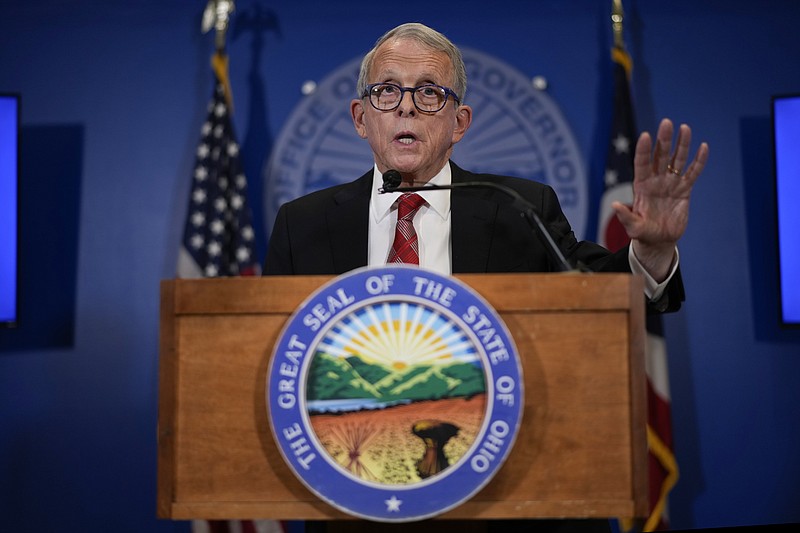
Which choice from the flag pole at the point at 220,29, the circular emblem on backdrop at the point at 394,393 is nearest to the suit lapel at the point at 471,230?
the circular emblem on backdrop at the point at 394,393

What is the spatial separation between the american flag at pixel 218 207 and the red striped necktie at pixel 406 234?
192cm

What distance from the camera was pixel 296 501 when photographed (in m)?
1.12

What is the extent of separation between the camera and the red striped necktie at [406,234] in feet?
5.28

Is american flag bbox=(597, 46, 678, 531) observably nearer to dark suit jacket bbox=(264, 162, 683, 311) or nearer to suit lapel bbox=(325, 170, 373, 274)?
dark suit jacket bbox=(264, 162, 683, 311)

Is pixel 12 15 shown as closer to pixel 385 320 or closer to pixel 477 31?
pixel 477 31

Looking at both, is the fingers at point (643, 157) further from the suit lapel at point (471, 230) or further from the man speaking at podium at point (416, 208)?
the suit lapel at point (471, 230)

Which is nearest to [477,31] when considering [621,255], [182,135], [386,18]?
[386,18]

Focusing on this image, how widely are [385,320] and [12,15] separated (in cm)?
357

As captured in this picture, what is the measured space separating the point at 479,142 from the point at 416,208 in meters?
2.13

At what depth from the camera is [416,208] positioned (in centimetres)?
168

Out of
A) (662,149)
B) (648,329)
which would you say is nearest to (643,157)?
(662,149)

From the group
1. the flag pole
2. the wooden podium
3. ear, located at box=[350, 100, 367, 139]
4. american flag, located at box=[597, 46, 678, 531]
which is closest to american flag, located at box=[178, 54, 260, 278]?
the flag pole

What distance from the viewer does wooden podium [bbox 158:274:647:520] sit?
1.11 metres

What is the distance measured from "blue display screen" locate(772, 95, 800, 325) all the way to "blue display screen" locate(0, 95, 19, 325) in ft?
10.5
